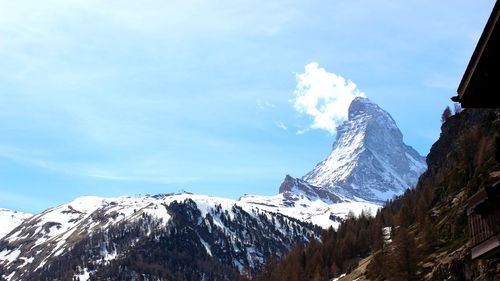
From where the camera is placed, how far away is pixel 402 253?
106500 mm

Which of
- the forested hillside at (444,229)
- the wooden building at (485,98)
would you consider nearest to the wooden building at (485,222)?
the wooden building at (485,98)

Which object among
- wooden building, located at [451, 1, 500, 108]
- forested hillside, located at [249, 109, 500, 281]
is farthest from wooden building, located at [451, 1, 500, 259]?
forested hillside, located at [249, 109, 500, 281]

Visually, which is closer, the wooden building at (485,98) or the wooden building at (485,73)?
the wooden building at (485,73)

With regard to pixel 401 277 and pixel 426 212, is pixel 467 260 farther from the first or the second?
pixel 426 212

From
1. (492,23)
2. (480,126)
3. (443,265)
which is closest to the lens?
(492,23)

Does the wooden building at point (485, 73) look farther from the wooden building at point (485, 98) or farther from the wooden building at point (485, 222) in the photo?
the wooden building at point (485, 222)

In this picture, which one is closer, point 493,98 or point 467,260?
point 493,98

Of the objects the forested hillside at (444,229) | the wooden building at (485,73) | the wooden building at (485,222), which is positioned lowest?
the wooden building at (485,222)

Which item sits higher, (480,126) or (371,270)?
(480,126)

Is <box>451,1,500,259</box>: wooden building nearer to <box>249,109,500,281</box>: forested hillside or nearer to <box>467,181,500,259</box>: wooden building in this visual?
<box>467,181,500,259</box>: wooden building

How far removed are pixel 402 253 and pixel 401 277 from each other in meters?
4.06

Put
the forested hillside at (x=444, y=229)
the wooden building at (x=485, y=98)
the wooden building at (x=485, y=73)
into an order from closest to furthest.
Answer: the wooden building at (x=485, y=73), the wooden building at (x=485, y=98), the forested hillside at (x=444, y=229)

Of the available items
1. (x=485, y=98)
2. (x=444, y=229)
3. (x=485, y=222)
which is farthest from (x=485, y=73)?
(x=444, y=229)

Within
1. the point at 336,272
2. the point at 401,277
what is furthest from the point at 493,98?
the point at 336,272
